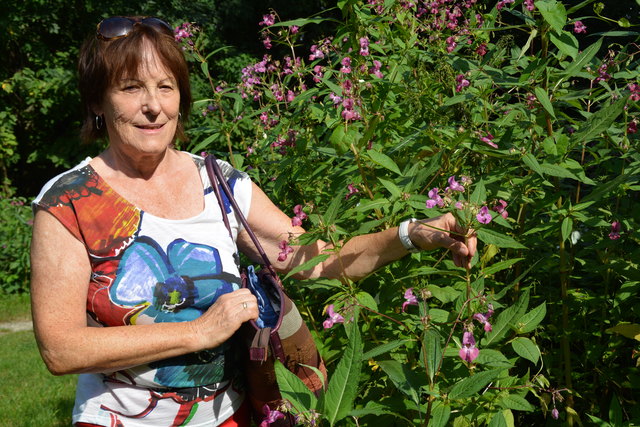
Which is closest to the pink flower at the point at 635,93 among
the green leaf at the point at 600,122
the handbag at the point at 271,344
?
the green leaf at the point at 600,122

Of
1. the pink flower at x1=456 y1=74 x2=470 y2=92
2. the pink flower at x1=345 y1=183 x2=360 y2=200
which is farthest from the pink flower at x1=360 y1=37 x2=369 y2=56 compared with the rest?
the pink flower at x1=345 y1=183 x2=360 y2=200

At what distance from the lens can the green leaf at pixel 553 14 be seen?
190cm

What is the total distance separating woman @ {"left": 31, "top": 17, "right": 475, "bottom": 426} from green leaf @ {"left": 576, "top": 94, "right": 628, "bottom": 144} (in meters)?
0.51

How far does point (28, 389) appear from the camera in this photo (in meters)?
5.83

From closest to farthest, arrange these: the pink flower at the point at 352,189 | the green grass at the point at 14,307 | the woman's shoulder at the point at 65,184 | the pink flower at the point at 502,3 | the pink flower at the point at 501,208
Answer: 1. the woman's shoulder at the point at 65,184
2. the pink flower at the point at 501,208
3. the pink flower at the point at 352,189
4. the pink flower at the point at 502,3
5. the green grass at the point at 14,307

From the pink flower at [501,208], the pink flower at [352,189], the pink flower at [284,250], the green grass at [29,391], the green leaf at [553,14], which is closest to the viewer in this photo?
the green leaf at [553,14]

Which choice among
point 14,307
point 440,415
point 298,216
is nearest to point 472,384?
point 440,415

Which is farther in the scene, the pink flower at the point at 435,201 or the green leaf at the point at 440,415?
the pink flower at the point at 435,201

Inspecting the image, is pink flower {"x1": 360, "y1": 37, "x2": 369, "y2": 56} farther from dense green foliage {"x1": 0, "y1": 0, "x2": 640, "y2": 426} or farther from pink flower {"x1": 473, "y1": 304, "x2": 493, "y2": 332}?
pink flower {"x1": 473, "y1": 304, "x2": 493, "y2": 332}

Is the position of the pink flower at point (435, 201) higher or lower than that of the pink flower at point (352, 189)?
higher

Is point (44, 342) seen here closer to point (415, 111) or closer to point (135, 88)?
point (135, 88)

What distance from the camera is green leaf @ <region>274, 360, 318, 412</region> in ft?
4.91

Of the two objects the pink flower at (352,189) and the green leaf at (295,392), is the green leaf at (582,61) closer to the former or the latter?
the pink flower at (352,189)

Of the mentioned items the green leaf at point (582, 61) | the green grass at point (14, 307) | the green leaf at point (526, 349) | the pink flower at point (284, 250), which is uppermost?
the green leaf at point (582, 61)
